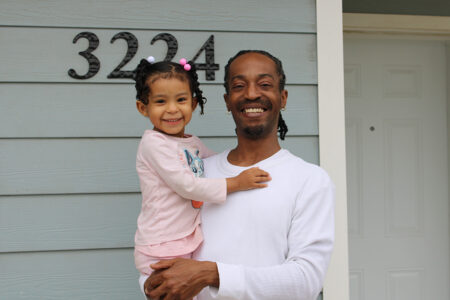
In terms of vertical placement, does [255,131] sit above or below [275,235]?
above

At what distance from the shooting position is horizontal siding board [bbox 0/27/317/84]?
1.92 metres

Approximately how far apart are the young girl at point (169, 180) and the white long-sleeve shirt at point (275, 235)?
52 millimetres

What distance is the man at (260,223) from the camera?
3.84 feet

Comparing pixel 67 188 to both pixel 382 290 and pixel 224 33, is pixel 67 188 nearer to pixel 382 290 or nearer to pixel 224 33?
pixel 224 33

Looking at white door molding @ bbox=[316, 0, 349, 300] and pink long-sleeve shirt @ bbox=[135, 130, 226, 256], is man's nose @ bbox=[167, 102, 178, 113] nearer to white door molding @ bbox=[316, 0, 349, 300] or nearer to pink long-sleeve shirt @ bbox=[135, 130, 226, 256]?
pink long-sleeve shirt @ bbox=[135, 130, 226, 256]

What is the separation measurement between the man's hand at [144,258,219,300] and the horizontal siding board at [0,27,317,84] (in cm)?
105

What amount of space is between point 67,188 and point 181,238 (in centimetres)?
81

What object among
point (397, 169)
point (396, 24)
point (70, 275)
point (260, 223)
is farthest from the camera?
point (397, 169)

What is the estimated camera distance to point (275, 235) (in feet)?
4.13

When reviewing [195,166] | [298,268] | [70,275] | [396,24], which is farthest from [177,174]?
[396,24]

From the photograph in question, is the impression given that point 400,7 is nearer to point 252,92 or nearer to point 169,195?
point 252,92

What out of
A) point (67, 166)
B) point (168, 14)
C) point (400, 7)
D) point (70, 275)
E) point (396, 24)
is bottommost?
point (70, 275)

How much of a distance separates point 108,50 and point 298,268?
1.32 metres

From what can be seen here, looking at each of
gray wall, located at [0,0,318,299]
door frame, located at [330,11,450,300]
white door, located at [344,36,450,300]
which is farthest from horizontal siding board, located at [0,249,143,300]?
white door, located at [344,36,450,300]
